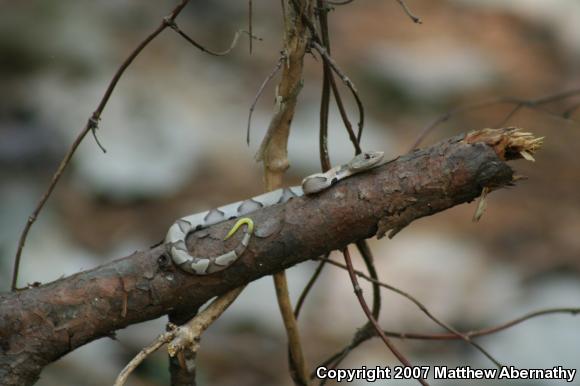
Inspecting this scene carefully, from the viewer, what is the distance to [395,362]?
262 inches

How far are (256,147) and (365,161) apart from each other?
18.0 feet

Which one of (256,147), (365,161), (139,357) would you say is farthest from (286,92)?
(256,147)

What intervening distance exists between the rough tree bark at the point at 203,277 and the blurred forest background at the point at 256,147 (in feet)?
8.58

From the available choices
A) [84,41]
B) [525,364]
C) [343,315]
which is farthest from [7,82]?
[525,364]

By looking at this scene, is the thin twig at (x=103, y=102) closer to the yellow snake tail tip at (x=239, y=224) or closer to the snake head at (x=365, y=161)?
the yellow snake tail tip at (x=239, y=224)

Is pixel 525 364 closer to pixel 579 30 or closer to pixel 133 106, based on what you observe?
pixel 133 106

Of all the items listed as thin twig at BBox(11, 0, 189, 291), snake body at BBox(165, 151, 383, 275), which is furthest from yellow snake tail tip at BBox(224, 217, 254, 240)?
thin twig at BBox(11, 0, 189, 291)

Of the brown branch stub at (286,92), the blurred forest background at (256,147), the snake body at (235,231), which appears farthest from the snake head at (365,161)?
the blurred forest background at (256,147)

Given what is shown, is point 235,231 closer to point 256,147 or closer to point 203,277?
point 203,277

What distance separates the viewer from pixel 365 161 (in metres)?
3.32

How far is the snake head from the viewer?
3.31m

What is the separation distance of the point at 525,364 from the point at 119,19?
6.97 meters

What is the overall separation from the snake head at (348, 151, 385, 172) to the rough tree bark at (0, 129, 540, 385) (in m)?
0.06

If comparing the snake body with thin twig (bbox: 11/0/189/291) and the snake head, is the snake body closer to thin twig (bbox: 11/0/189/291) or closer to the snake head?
the snake head
